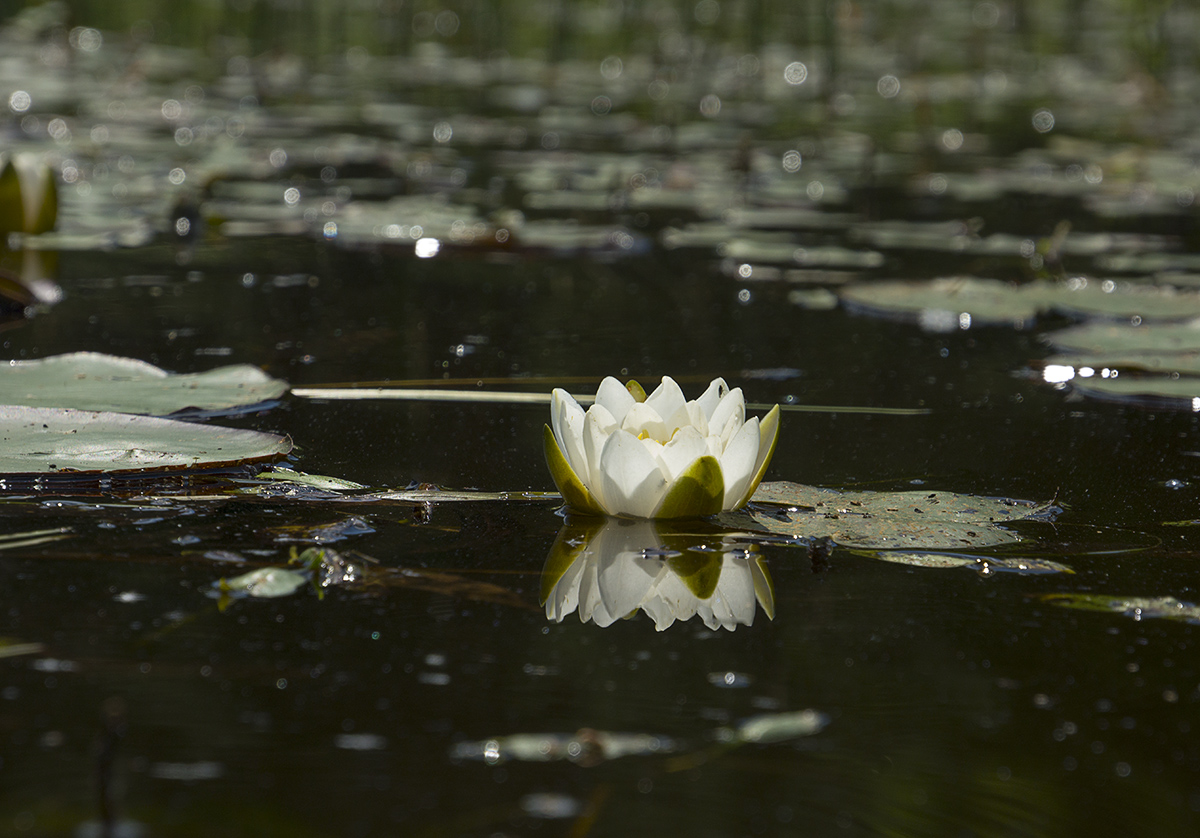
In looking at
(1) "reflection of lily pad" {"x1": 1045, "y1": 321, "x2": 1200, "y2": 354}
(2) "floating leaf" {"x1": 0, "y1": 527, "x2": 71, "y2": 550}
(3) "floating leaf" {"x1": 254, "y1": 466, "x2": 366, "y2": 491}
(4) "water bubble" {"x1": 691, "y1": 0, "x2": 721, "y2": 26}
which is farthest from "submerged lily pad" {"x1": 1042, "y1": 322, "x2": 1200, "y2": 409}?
(4) "water bubble" {"x1": 691, "y1": 0, "x2": 721, "y2": 26}

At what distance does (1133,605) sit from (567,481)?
29.1 inches

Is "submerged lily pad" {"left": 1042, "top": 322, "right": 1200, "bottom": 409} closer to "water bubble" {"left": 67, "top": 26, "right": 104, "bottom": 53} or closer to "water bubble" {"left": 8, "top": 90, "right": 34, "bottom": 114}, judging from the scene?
"water bubble" {"left": 8, "top": 90, "right": 34, "bottom": 114}

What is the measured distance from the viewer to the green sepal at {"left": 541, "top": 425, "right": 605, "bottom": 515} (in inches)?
71.7

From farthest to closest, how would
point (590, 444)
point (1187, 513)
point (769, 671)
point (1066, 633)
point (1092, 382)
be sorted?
point (1092, 382) → point (1187, 513) → point (590, 444) → point (1066, 633) → point (769, 671)

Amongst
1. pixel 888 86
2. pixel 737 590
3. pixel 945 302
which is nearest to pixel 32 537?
pixel 737 590

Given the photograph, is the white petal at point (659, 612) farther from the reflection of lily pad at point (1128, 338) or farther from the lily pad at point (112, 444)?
the reflection of lily pad at point (1128, 338)

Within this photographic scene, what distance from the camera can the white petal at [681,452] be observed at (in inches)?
69.7

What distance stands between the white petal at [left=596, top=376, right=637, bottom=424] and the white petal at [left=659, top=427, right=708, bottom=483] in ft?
0.34

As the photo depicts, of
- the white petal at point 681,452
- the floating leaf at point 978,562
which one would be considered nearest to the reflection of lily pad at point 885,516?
the floating leaf at point 978,562

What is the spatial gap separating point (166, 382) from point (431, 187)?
3.00 m

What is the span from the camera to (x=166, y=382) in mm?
2332

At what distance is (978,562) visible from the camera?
1.71 metres

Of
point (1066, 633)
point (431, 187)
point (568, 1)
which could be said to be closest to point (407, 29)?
point (568, 1)

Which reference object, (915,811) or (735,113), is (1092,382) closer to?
(915,811)
